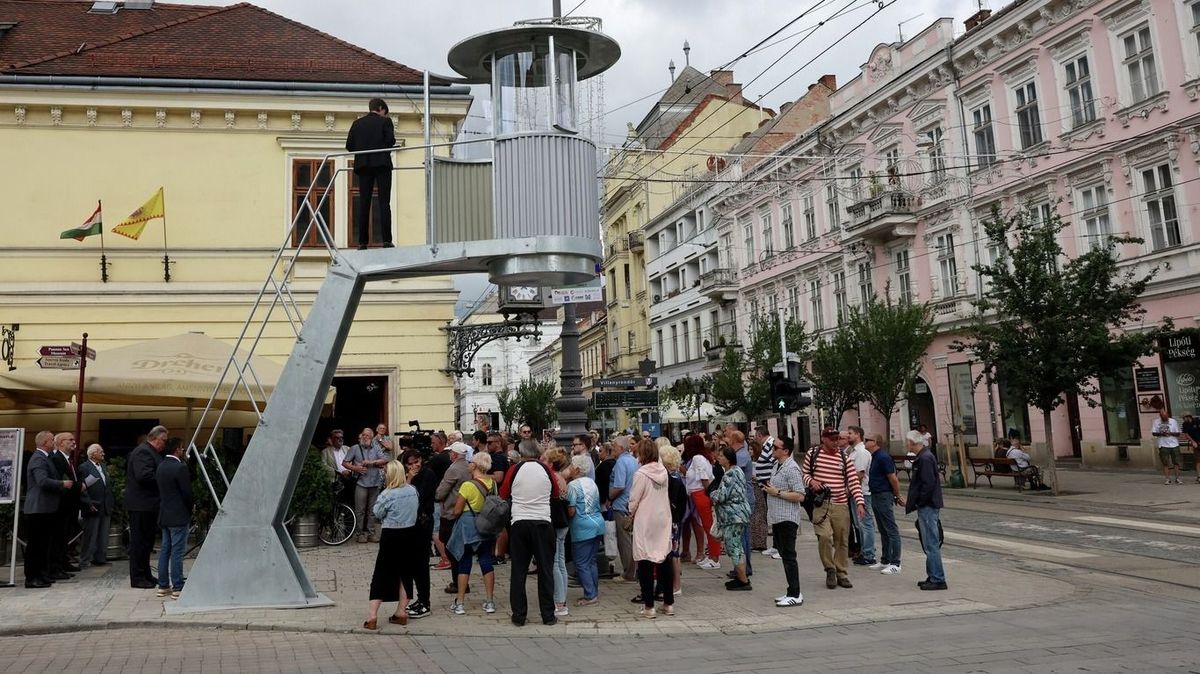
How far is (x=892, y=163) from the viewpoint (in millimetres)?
35781

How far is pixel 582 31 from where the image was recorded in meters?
10.3

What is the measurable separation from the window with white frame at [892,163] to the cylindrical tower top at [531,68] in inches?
1071

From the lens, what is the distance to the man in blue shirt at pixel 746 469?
436 inches

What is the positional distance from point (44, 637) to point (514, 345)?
99782 millimetres

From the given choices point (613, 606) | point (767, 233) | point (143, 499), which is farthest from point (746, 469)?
point (767, 233)

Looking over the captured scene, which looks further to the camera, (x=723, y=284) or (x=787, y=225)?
(x=723, y=284)

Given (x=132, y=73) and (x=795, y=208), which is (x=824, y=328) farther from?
(x=132, y=73)

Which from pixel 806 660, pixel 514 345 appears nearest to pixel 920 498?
pixel 806 660

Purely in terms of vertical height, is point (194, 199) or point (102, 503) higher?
point (194, 199)

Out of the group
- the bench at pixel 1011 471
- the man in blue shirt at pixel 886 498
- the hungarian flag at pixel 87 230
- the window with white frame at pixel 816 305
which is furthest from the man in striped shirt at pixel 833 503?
the window with white frame at pixel 816 305

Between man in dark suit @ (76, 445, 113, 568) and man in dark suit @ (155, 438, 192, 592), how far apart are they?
7.70 ft

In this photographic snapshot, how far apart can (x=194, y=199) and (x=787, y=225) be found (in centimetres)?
3134

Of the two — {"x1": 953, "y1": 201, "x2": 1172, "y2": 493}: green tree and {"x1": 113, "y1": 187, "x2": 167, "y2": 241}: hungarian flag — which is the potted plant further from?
{"x1": 953, "y1": 201, "x2": 1172, "y2": 493}: green tree

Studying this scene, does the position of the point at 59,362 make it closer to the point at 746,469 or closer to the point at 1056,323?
the point at 746,469
